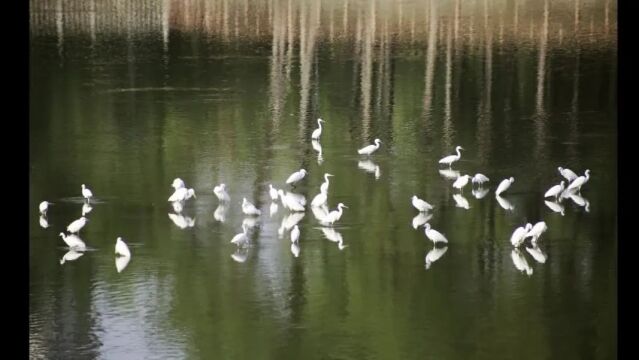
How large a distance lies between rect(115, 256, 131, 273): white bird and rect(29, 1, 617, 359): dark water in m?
0.06

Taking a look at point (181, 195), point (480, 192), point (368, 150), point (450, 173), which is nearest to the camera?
point (181, 195)

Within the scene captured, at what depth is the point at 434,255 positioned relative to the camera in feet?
26.7

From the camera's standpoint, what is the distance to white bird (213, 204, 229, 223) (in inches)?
340

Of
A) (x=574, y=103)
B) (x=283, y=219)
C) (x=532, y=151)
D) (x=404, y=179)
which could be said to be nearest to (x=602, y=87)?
(x=574, y=103)

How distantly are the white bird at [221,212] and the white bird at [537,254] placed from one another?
1887 millimetres

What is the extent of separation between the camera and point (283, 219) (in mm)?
8625

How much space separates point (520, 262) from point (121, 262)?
232 cm

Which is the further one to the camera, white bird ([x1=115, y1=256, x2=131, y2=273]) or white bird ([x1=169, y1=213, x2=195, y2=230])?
white bird ([x1=169, y1=213, x2=195, y2=230])

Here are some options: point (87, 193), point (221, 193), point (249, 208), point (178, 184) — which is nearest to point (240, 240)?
point (249, 208)

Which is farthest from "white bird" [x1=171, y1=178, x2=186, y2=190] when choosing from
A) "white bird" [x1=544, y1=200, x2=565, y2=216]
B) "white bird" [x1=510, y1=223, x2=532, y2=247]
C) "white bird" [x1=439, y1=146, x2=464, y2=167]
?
"white bird" [x1=544, y1=200, x2=565, y2=216]

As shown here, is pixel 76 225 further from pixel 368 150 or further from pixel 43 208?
pixel 368 150

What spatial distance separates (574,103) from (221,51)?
10.5 feet

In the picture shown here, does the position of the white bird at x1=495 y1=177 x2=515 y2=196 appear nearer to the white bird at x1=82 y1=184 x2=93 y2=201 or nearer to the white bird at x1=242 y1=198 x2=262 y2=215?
the white bird at x1=242 y1=198 x2=262 y2=215

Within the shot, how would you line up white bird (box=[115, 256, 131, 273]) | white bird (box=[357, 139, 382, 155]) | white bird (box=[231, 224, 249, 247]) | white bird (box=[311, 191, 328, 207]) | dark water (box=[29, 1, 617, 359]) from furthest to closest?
white bird (box=[357, 139, 382, 155]) < white bird (box=[311, 191, 328, 207]) < white bird (box=[231, 224, 249, 247]) < white bird (box=[115, 256, 131, 273]) < dark water (box=[29, 1, 617, 359])
